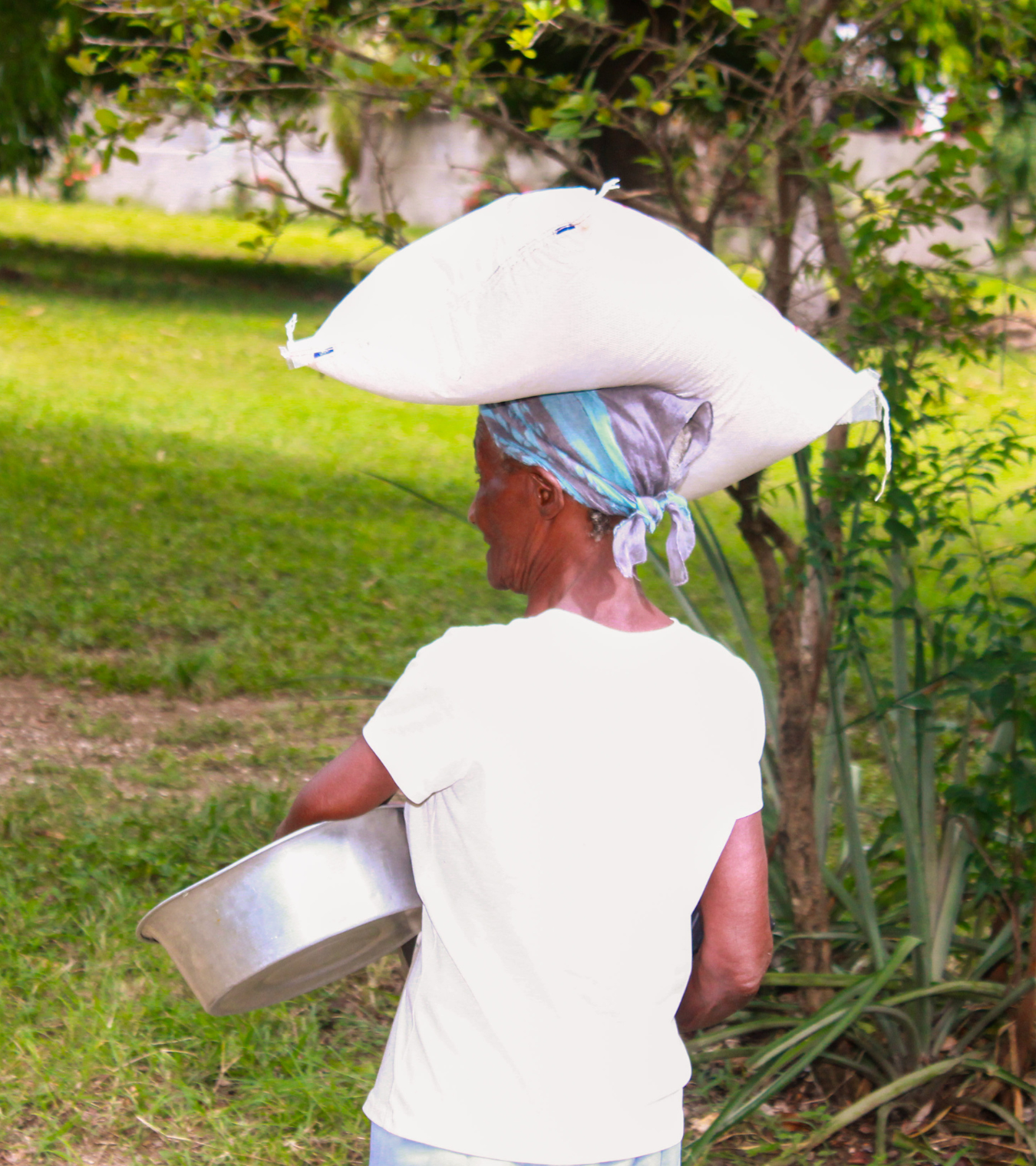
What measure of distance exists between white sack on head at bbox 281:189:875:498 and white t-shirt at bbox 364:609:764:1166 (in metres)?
0.25

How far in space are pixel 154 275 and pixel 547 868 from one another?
16.5 m

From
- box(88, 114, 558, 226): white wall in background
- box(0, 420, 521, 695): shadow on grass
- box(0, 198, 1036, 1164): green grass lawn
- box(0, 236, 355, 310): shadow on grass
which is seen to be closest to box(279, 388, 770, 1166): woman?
box(0, 198, 1036, 1164): green grass lawn

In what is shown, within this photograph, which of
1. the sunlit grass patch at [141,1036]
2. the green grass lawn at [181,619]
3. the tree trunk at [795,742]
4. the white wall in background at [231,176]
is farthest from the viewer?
the white wall in background at [231,176]

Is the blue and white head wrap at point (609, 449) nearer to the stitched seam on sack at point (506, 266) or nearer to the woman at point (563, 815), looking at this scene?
the woman at point (563, 815)

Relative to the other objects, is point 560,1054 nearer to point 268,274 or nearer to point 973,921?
point 973,921

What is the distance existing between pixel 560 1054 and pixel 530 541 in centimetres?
51

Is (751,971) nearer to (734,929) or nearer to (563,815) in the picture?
(734,929)

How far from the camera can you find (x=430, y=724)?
4.32 ft

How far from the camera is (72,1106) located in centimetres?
286

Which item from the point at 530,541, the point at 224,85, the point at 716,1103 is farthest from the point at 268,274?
the point at 530,541

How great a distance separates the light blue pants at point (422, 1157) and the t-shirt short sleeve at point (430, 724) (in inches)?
13.3

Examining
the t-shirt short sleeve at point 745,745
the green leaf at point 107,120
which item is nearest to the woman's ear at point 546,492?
the t-shirt short sleeve at point 745,745

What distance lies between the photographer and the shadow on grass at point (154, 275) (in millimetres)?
15219

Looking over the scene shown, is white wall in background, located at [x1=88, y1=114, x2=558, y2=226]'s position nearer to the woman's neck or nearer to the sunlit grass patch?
the sunlit grass patch
